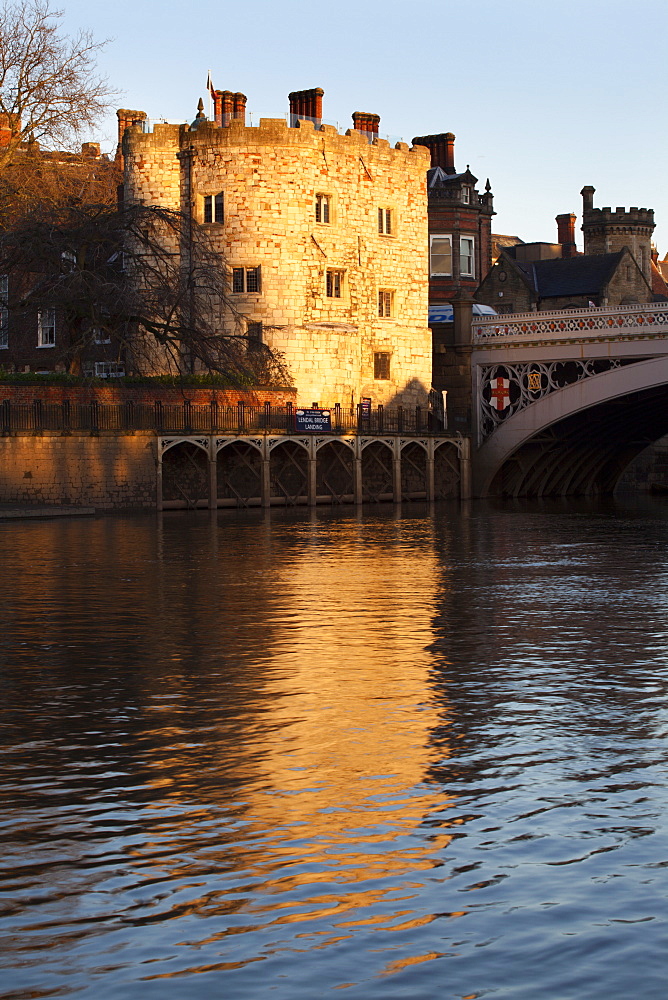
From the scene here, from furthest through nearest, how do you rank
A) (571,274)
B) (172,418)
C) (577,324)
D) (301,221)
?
1. (571,274)
2. (577,324)
3. (301,221)
4. (172,418)

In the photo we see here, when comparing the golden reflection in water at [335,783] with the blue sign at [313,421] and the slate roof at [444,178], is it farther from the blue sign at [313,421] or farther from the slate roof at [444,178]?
the slate roof at [444,178]

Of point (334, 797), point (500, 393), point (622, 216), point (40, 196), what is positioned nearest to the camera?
point (334, 797)

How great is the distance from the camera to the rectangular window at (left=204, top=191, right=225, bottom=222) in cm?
5775

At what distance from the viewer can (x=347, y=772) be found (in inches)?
422

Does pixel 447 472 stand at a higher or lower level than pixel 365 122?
lower

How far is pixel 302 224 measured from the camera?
57906 millimetres

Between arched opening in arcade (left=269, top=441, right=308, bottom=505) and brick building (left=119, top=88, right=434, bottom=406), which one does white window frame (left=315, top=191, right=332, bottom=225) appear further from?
arched opening in arcade (left=269, top=441, right=308, bottom=505)

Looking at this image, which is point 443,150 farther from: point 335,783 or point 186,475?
point 335,783

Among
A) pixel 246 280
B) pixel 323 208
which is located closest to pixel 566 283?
pixel 323 208

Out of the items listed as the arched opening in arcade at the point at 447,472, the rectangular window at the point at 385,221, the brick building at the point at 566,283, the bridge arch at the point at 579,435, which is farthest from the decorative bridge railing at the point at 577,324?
the brick building at the point at 566,283

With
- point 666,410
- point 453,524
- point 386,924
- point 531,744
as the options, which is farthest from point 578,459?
point 386,924

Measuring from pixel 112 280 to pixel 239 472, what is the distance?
8.26 metres

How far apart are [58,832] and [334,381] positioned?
4995 cm

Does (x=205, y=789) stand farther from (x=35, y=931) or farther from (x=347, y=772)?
(x=35, y=931)
